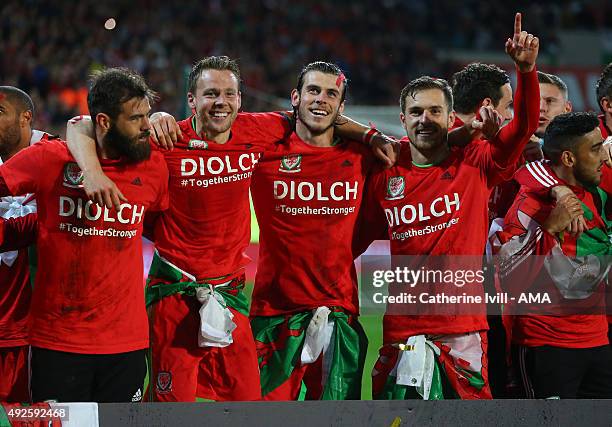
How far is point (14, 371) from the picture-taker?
17.1 feet

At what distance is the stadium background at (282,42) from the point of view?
1712cm

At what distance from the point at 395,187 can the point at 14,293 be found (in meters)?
2.12

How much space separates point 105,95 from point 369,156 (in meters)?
1.48

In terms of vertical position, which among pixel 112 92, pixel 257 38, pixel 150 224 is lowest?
pixel 150 224

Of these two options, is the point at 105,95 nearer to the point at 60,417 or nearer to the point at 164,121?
the point at 164,121

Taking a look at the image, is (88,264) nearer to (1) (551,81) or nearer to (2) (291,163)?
(2) (291,163)

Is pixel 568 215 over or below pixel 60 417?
over

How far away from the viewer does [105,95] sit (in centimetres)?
479

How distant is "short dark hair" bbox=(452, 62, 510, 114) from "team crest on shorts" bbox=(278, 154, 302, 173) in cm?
109

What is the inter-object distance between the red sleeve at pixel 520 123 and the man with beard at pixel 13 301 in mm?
2465

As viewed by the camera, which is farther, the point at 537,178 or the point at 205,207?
the point at 537,178

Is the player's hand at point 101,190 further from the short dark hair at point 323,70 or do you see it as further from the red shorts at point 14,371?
the short dark hair at point 323,70

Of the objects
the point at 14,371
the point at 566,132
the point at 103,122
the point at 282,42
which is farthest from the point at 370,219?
the point at 282,42

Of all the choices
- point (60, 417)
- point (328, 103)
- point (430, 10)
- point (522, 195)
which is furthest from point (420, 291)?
point (430, 10)
